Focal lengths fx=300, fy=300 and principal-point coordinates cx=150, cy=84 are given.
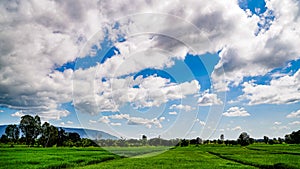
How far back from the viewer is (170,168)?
21859 millimetres

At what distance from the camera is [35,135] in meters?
87.9

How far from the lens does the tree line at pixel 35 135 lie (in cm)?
8681

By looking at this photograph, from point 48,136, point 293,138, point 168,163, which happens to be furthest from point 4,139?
point 293,138

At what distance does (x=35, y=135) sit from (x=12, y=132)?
25.2 feet

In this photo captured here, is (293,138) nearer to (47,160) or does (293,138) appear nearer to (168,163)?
(168,163)

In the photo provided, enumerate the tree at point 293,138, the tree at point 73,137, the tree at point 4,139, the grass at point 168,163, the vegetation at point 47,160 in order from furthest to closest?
the tree at point 73,137, the tree at point 4,139, the tree at point 293,138, the vegetation at point 47,160, the grass at point 168,163

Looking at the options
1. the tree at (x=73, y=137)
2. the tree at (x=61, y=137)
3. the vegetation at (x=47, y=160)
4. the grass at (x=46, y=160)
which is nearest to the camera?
the vegetation at (x=47, y=160)

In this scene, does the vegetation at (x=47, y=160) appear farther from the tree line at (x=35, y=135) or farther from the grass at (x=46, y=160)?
the tree line at (x=35, y=135)

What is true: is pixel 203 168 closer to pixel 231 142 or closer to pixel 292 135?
pixel 292 135

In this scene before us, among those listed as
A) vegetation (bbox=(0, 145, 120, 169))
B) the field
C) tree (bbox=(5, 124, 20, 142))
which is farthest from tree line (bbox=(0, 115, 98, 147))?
vegetation (bbox=(0, 145, 120, 169))

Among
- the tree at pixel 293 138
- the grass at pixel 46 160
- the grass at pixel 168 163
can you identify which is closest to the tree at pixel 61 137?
the grass at pixel 46 160

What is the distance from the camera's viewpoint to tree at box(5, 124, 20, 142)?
8881cm

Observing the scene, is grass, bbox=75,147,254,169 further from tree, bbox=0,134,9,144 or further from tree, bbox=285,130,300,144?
tree, bbox=0,134,9,144

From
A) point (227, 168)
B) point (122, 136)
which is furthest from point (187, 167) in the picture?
point (122, 136)
